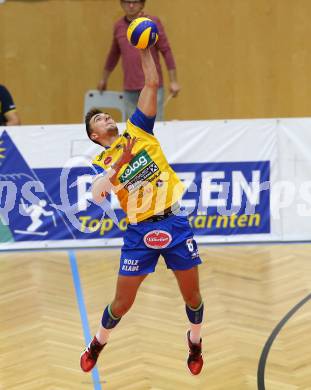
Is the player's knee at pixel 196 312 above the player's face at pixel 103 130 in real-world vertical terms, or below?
below

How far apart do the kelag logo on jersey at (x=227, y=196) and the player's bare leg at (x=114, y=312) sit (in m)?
4.50

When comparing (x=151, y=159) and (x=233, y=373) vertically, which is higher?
(x=151, y=159)

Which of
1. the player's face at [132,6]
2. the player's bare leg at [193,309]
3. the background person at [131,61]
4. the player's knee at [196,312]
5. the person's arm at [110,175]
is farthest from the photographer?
the background person at [131,61]

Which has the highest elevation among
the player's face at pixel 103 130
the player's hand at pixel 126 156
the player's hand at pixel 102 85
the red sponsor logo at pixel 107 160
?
the player's face at pixel 103 130

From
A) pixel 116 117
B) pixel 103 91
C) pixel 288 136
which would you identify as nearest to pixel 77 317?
pixel 288 136

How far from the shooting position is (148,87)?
297 inches

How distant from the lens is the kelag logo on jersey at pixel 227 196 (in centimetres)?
1222

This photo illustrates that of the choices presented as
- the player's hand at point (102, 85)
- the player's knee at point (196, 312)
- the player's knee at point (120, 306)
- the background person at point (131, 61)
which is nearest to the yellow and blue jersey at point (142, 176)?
the player's knee at point (120, 306)

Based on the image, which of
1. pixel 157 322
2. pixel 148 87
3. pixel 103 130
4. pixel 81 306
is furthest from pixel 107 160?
pixel 81 306

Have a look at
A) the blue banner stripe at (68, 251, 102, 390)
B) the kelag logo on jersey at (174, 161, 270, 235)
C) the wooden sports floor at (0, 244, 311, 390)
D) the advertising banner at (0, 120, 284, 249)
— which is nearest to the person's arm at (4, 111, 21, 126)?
the advertising banner at (0, 120, 284, 249)

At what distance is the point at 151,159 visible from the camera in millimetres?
7551

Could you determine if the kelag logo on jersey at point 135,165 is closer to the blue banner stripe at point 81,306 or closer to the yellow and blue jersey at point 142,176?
the yellow and blue jersey at point 142,176

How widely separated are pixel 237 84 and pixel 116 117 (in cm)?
214

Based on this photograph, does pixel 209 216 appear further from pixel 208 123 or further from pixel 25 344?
pixel 25 344
